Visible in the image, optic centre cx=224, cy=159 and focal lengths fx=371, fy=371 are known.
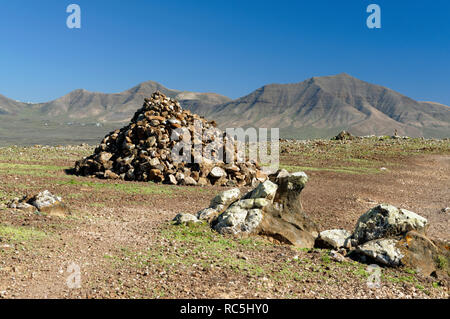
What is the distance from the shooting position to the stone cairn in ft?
83.3

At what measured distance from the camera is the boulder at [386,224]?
37.1ft

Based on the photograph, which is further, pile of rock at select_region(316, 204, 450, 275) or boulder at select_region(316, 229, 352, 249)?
boulder at select_region(316, 229, 352, 249)

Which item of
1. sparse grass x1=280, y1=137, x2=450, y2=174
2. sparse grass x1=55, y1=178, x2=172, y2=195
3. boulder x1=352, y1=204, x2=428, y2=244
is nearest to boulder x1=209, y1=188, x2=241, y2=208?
boulder x1=352, y1=204, x2=428, y2=244

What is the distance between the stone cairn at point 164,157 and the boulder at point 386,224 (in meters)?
14.2

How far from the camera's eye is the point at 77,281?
8.72m

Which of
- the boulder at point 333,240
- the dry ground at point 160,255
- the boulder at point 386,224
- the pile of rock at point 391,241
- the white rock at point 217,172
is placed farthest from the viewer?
the white rock at point 217,172

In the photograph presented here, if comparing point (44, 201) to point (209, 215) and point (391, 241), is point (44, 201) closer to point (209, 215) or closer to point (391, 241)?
point (209, 215)

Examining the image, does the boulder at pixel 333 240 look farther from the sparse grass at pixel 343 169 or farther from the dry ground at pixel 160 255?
the sparse grass at pixel 343 169

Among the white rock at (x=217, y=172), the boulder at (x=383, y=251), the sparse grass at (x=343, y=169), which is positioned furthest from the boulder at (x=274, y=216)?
the sparse grass at (x=343, y=169)

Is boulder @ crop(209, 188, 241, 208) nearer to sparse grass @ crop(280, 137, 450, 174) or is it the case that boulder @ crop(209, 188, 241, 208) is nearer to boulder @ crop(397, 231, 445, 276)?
boulder @ crop(397, 231, 445, 276)

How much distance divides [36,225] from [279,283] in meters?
8.46

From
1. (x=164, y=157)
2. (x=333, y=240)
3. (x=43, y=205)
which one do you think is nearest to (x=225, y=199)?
(x=333, y=240)

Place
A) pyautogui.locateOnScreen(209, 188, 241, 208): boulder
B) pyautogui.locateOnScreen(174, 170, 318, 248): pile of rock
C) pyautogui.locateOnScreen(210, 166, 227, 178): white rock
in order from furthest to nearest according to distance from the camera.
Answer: pyautogui.locateOnScreen(210, 166, 227, 178): white rock, pyautogui.locateOnScreen(209, 188, 241, 208): boulder, pyautogui.locateOnScreen(174, 170, 318, 248): pile of rock

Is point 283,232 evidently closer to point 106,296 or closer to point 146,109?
point 106,296
